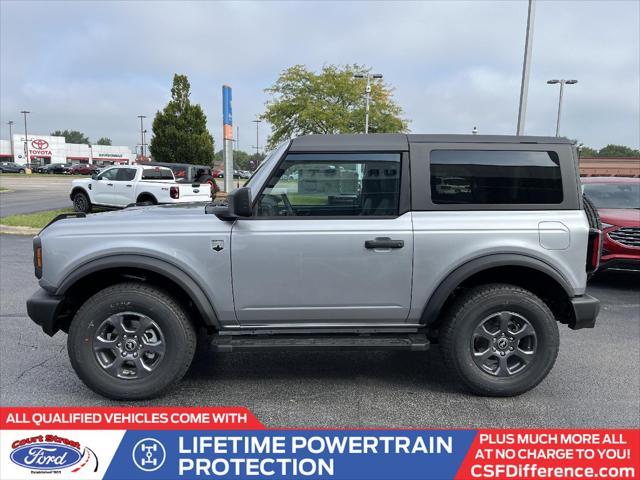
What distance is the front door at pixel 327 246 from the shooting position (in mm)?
3225

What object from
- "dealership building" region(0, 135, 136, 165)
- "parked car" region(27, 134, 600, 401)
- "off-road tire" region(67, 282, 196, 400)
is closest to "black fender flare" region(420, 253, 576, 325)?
"parked car" region(27, 134, 600, 401)

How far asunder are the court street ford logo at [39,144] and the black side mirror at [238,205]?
96511 mm

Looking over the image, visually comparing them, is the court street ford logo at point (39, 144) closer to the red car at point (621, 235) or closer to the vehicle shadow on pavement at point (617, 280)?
the vehicle shadow on pavement at point (617, 280)

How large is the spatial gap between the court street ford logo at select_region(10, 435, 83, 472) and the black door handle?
2144 mm

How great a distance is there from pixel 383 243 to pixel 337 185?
0.57 metres

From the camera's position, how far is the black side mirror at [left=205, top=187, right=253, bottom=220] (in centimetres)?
314

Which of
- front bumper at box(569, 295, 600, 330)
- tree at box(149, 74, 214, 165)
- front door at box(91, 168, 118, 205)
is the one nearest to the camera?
front bumper at box(569, 295, 600, 330)

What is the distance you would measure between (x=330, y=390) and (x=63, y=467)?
1792 millimetres

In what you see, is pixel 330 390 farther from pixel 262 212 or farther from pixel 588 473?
pixel 588 473

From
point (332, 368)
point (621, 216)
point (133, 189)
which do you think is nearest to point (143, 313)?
point (332, 368)

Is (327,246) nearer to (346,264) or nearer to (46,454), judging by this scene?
(346,264)

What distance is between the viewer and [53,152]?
87500mm

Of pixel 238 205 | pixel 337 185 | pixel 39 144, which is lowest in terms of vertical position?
pixel 238 205

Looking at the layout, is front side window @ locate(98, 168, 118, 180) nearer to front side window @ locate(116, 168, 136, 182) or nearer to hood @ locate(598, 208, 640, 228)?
front side window @ locate(116, 168, 136, 182)
